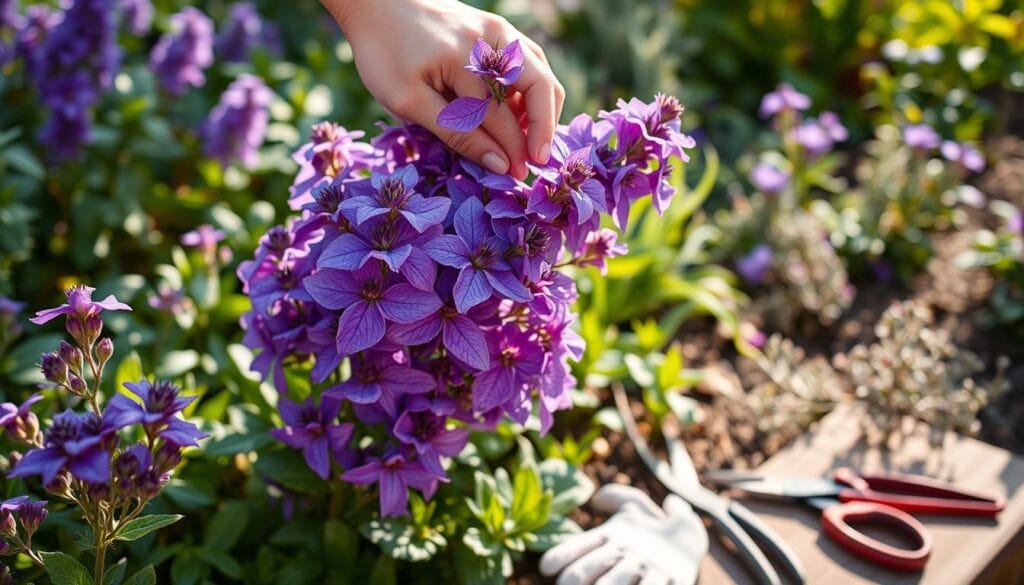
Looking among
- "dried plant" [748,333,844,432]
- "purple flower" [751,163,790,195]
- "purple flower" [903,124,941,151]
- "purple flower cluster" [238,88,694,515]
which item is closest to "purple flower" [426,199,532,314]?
"purple flower cluster" [238,88,694,515]

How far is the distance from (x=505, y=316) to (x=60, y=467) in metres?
0.59

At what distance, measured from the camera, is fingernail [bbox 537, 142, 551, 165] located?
1.25 metres

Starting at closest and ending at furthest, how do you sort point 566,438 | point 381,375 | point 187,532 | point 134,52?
point 381,375 < point 187,532 < point 566,438 < point 134,52

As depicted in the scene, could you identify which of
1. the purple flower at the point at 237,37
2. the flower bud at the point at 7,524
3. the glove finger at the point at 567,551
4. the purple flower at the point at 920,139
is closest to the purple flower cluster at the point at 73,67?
the purple flower at the point at 237,37

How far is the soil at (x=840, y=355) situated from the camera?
191cm

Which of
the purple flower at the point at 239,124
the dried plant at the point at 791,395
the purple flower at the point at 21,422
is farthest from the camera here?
the purple flower at the point at 239,124

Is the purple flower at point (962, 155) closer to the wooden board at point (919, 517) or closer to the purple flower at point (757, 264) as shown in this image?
the purple flower at point (757, 264)

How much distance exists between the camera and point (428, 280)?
1.16 m

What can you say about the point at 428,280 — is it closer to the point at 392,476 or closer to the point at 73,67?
the point at 392,476

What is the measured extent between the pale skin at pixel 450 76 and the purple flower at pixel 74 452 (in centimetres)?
57

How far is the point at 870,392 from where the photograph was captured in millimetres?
1878

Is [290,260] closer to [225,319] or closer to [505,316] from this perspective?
[505,316]

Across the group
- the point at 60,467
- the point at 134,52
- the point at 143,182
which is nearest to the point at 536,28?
the point at 134,52

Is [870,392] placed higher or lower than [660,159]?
lower
